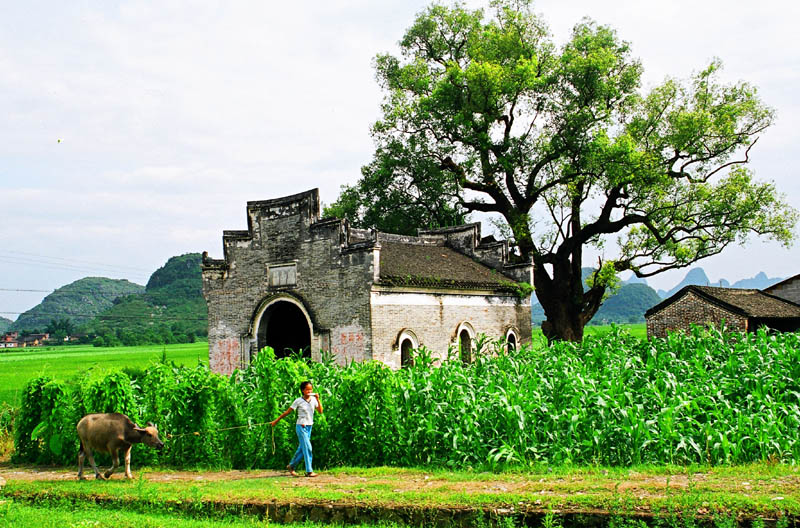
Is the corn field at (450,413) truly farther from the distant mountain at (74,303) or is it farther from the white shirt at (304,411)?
the distant mountain at (74,303)

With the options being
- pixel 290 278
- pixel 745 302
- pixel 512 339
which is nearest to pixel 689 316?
pixel 745 302

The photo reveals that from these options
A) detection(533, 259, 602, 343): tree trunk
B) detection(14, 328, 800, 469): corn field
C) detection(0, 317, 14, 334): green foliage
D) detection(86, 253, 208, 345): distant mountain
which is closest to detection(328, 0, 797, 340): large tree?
detection(533, 259, 602, 343): tree trunk

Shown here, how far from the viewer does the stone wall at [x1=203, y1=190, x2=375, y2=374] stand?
19781mm

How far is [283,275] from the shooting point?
21469mm

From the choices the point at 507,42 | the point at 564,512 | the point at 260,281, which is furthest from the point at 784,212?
the point at 564,512

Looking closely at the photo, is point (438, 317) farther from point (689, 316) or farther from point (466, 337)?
point (689, 316)

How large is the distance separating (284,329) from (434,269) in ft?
18.4

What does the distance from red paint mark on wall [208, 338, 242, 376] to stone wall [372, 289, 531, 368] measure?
553 cm

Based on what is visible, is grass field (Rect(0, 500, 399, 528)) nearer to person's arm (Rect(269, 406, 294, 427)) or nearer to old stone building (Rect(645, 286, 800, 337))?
person's arm (Rect(269, 406, 294, 427))

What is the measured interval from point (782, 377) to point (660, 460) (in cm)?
433

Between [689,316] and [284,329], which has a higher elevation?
[689,316]

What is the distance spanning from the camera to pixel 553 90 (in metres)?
31.7

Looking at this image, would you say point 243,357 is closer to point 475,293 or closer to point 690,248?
point 475,293

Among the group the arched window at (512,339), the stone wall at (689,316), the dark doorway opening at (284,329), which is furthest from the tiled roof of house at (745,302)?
the dark doorway opening at (284,329)
